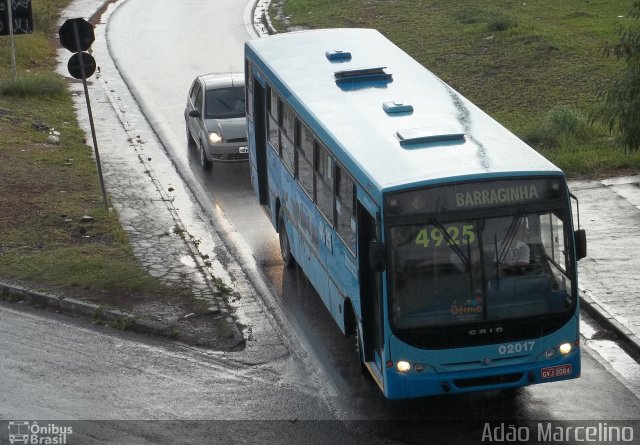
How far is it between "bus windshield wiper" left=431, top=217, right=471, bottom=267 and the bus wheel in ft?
18.4

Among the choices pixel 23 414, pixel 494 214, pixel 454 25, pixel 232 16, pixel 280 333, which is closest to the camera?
pixel 494 214

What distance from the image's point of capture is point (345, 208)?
39.1 ft

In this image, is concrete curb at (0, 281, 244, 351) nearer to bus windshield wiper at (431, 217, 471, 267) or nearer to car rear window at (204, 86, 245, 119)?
bus windshield wiper at (431, 217, 471, 267)

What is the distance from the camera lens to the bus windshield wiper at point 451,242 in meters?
10.3

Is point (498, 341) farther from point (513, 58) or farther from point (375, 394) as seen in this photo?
point (513, 58)

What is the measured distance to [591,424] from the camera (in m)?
10.9

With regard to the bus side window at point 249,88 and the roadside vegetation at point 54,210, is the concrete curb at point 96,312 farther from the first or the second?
the bus side window at point 249,88

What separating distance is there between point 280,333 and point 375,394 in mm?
2257

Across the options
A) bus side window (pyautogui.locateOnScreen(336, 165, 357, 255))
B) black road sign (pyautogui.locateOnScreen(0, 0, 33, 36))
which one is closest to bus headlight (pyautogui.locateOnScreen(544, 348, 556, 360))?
bus side window (pyautogui.locateOnScreen(336, 165, 357, 255))

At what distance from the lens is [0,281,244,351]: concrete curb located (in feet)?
44.2

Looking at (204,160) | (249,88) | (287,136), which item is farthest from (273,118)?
(204,160)

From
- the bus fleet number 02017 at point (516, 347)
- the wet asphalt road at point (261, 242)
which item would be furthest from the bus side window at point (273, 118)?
the bus fleet number 02017 at point (516, 347)

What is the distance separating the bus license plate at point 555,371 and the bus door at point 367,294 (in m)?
1.52

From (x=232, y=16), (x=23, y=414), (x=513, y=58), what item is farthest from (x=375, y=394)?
(x=232, y=16)
